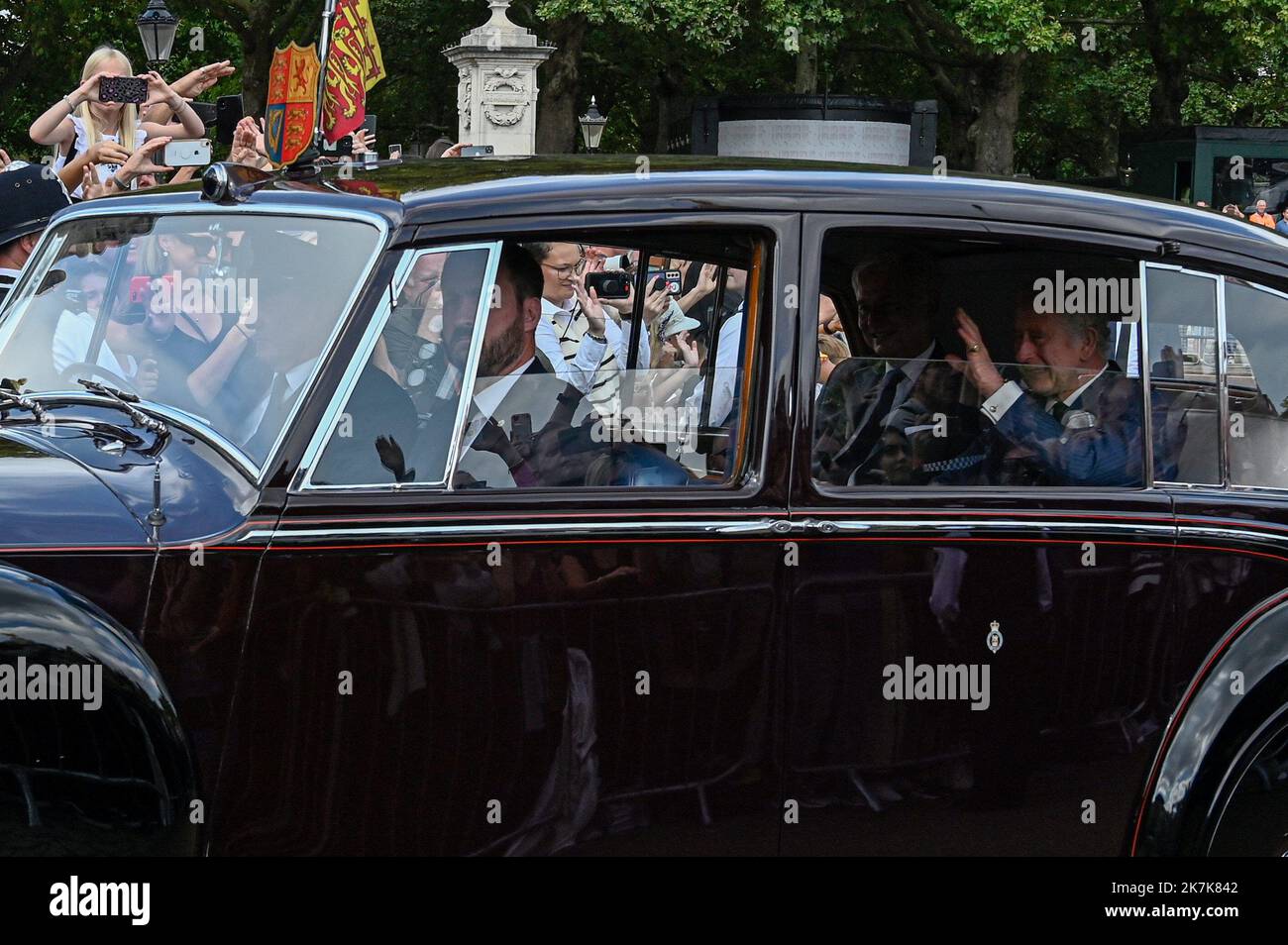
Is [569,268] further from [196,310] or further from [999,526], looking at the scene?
[999,526]

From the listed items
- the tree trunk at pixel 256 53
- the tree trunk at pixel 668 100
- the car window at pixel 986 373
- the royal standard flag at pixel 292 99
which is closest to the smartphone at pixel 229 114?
the royal standard flag at pixel 292 99

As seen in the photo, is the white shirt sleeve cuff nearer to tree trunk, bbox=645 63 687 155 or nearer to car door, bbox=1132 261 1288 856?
car door, bbox=1132 261 1288 856

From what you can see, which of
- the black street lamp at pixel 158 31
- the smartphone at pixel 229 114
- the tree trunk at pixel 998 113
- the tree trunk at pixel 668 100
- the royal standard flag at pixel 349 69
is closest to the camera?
the smartphone at pixel 229 114

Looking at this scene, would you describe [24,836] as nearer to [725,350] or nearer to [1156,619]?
[725,350]

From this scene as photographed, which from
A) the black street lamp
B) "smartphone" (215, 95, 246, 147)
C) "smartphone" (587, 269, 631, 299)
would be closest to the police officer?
"smartphone" (215, 95, 246, 147)

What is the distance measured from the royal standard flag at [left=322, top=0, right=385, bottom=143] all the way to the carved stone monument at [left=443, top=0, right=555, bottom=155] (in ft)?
64.3

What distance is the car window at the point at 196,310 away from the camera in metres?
3.34

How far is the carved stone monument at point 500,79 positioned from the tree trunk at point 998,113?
385 inches

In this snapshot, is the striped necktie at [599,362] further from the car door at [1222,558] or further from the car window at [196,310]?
the car door at [1222,558]

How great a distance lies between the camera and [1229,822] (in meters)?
3.54

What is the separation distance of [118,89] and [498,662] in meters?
5.83

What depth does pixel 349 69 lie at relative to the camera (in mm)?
10234

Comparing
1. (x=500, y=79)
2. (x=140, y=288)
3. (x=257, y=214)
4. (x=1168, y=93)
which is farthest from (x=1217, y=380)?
(x=1168, y=93)

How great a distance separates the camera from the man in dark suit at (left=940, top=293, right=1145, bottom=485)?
3.55 meters
